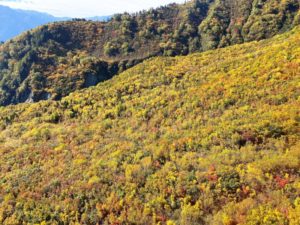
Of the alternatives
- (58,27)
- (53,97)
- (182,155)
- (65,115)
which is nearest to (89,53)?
(58,27)

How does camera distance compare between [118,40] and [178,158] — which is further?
[118,40]

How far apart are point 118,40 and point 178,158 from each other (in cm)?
10448

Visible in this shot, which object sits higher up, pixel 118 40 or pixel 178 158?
pixel 118 40

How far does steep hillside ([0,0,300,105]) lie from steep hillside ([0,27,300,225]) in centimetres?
6091

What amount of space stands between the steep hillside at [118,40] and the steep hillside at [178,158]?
200 feet

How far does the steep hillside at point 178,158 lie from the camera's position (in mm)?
16938

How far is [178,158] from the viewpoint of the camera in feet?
73.4

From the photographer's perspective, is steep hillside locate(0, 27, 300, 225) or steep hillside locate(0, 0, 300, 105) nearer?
steep hillside locate(0, 27, 300, 225)

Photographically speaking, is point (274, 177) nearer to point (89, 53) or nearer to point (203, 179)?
point (203, 179)

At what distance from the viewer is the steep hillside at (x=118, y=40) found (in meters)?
102

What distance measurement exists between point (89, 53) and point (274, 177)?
106 m

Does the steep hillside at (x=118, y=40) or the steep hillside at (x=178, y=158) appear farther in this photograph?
the steep hillside at (x=118, y=40)

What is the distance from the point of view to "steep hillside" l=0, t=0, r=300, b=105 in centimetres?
10225

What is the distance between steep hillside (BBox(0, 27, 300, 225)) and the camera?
16938 millimetres
